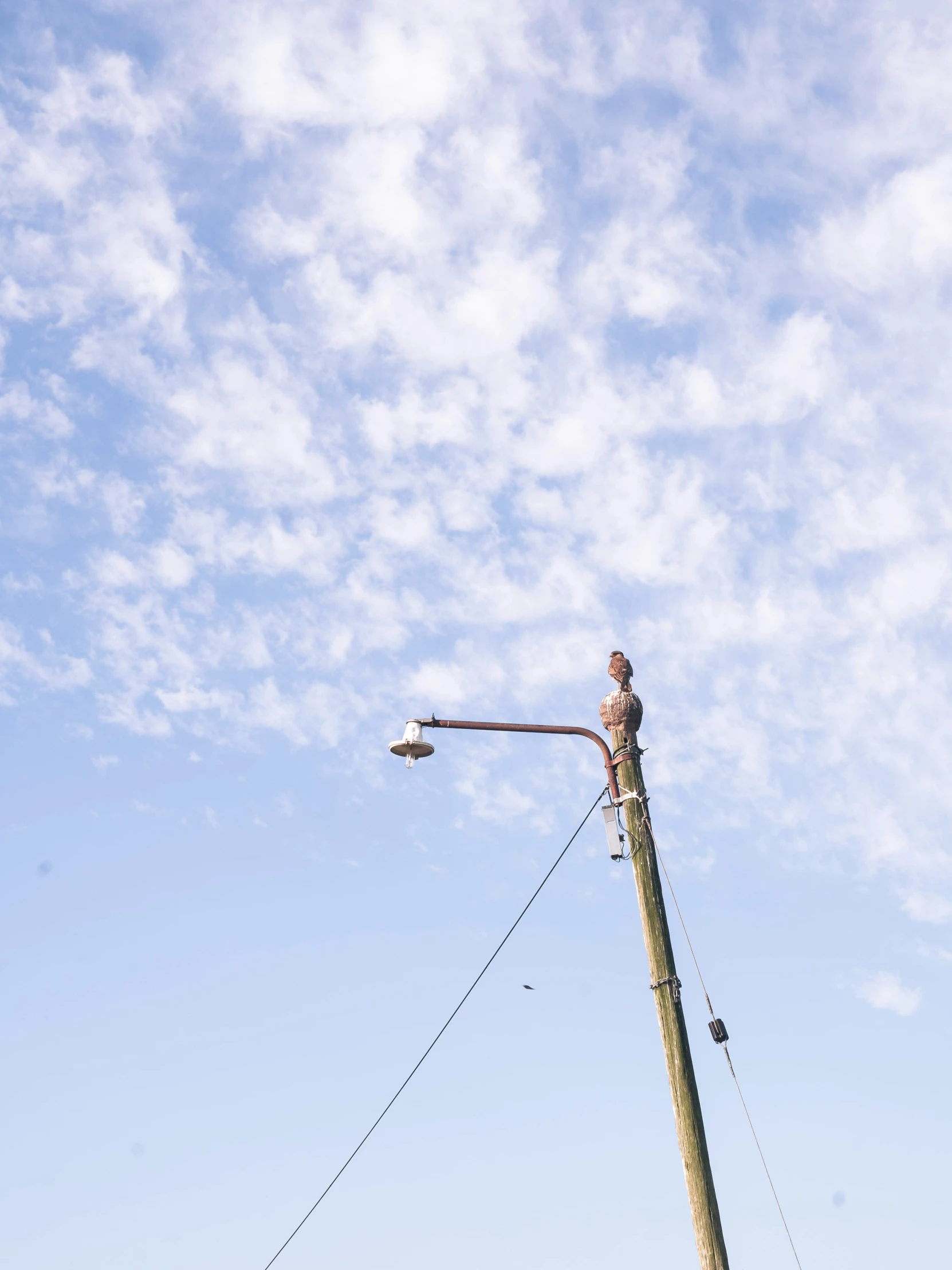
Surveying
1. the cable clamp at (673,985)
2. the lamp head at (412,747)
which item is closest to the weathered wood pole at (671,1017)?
the cable clamp at (673,985)

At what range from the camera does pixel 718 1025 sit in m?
8.69

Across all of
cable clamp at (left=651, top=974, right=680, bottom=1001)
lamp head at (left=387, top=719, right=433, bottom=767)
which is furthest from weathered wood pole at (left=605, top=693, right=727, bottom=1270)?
lamp head at (left=387, top=719, right=433, bottom=767)

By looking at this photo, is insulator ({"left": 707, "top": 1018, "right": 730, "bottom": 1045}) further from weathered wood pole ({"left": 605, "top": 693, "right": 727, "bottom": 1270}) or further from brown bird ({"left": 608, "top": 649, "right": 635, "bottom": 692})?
brown bird ({"left": 608, "top": 649, "right": 635, "bottom": 692})

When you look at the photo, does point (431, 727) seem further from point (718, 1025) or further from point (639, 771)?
point (718, 1025)

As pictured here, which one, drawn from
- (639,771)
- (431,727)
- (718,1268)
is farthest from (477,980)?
(718,1268)

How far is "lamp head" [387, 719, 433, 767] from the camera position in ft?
34.1

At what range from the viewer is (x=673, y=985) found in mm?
8102

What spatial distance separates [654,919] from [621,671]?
6.72 ft

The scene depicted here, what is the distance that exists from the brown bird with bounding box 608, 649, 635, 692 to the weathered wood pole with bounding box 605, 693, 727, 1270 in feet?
0.87

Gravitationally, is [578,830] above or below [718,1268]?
above

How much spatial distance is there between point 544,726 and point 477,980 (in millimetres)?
4873

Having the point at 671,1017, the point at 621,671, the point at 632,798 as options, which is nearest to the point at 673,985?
the point at 671,1017

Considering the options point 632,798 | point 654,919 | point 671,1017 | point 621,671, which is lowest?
point 671,1017

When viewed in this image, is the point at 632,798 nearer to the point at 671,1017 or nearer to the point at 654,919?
the point at 654,919
